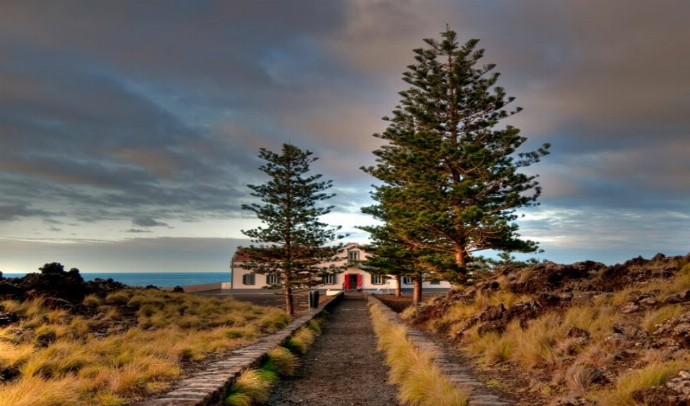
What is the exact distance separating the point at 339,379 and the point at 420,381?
5.63ft

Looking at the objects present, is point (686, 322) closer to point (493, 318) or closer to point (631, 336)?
point (631, 336)

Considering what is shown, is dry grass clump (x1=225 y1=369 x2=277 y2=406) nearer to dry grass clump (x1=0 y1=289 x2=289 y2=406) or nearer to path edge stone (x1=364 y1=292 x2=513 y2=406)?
dry grass clump (x1=0 y1=289 x2=289 y2=406)

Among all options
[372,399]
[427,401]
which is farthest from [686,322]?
[372,399]

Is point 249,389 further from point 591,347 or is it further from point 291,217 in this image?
point 291,217

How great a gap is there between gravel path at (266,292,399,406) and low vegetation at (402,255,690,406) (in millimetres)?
Answer: 1385

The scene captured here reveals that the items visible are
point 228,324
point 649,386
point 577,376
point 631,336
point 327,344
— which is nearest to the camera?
point 649,386

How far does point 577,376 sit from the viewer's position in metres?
4.45

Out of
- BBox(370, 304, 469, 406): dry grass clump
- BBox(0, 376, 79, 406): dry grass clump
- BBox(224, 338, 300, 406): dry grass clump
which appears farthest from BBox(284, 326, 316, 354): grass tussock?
BBox(0, 376, 79, 406): dry grass clump

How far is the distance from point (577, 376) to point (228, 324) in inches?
402

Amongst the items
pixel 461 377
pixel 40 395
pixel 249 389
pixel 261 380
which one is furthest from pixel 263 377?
pixel 40 395

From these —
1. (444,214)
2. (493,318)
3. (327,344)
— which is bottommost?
(327,344)

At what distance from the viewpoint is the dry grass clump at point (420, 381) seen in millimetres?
4655

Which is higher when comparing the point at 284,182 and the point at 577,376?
the point at 284,182

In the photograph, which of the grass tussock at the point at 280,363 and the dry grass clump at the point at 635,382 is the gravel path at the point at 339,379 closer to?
the grass tussock at the point at 280,363
